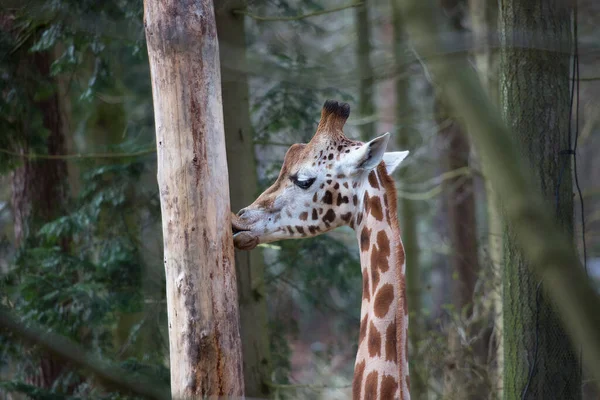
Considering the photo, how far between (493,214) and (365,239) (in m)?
3.97

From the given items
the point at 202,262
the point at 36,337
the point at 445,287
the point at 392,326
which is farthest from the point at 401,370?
the point at 445,287

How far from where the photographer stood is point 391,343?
3.71 metres

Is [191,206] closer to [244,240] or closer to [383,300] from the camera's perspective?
[244,240]

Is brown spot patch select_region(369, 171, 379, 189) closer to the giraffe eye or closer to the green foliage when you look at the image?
the giraffe eye

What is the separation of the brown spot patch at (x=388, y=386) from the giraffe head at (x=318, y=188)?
86 centimetres

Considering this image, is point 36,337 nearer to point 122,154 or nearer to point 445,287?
point 122,154

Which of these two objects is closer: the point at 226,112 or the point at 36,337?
the point at 36,337

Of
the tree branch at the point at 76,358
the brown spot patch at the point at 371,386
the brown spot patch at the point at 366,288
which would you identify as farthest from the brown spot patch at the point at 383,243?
the tree branch at the point at 76,358

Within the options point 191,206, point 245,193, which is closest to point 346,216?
point 191,206

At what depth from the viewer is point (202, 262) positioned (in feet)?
10.9

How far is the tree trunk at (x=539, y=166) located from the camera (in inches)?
178

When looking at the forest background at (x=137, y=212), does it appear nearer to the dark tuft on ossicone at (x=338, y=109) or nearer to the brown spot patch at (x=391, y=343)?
the dark tuft on ossicone at (x=338, y=109)

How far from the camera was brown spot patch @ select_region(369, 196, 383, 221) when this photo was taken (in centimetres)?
387

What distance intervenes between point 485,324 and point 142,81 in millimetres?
4109
